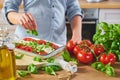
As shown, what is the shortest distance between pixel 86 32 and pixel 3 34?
180 centimetres

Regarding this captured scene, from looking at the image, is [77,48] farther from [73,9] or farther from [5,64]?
[73,9]

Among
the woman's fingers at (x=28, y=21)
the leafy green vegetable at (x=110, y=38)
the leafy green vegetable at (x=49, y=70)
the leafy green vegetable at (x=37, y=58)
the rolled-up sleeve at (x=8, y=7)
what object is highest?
the rolled-up sleeve at (x=8, y=7)

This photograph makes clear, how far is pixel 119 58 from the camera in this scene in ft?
4.29

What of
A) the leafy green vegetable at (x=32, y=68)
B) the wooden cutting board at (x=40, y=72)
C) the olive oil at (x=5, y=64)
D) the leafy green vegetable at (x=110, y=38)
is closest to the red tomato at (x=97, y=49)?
the leafy green vegetable at (x=110, y=38)

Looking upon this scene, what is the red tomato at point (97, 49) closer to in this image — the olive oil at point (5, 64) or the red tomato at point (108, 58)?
the red tomato at point (108, 58)

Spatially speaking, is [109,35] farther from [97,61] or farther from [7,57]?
[7,57]

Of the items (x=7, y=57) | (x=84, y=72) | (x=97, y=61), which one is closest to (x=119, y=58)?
(x=97, y=61)

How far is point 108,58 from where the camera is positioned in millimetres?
1244

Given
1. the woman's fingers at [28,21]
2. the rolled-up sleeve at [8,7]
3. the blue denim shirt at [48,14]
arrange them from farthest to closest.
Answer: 1. the blue denim shirt at [48,14]
2. the rolled-up sleeve at [8,7]
3. the woman's fingers at [28,21]

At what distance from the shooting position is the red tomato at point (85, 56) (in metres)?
1.26

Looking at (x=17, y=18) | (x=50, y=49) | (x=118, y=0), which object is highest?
(x=118, y=0)

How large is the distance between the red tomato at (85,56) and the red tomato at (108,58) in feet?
0.18

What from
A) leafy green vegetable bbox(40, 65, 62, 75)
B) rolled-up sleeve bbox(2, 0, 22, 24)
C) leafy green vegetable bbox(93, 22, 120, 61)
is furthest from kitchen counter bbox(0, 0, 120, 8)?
leafy green vegetable bbox(40, 65, 62, 75)

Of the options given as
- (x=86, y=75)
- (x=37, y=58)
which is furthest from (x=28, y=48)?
(x=86, y=75)
